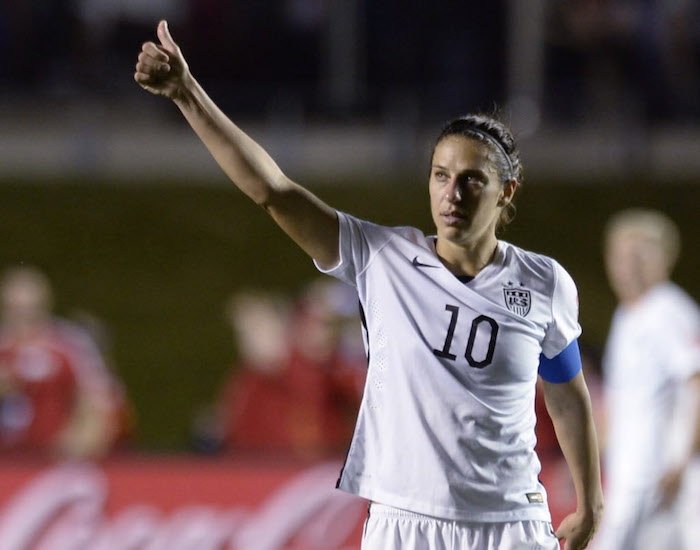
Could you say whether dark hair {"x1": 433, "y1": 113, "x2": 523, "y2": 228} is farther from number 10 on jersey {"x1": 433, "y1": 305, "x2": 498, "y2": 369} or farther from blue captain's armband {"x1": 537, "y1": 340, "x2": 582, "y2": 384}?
blue captain's armband {"x1": 537, "y1": 340, "x2": 582, "y2": 384}

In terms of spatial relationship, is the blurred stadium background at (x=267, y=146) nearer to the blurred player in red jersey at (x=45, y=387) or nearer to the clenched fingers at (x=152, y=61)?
the blurred player in red jersey at (x=45, y=387)

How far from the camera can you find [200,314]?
9.71 metres

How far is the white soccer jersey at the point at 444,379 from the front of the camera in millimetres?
2828

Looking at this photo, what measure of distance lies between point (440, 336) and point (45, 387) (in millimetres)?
4459

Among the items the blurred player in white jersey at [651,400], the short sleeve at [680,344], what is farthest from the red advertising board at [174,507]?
the short sleeve at [680,344]

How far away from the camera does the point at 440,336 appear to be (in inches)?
112

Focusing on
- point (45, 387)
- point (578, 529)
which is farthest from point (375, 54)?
point (578, 529)

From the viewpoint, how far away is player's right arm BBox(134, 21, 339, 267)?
276cm

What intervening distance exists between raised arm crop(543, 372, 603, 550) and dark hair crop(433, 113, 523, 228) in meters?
0.54

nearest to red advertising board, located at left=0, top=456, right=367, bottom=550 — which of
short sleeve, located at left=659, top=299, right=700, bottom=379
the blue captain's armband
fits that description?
short sleeve, located at left=659, top=299, right=700, bottom=379

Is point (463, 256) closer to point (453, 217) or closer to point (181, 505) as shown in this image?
point (453, 217)

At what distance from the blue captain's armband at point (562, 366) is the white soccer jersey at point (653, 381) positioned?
2454mm

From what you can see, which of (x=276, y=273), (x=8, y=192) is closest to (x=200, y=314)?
(x=276, y=273)

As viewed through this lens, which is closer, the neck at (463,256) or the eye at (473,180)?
the eye at (473,180)
